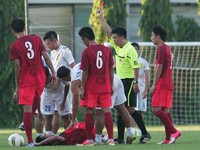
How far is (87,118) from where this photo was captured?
1666 cm

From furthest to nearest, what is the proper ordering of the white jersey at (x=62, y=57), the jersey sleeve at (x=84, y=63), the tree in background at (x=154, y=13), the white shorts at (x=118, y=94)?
the tree in background at (x=154, y=13) → the white jersey at (x=62, y=57) → the white shorts at (x=118, y=94) → the jersey sleeve at (x=84, y=63)

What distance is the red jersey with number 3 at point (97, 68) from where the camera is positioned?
1659 cm

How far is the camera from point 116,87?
56.9 feet

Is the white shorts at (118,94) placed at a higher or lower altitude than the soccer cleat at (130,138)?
higher

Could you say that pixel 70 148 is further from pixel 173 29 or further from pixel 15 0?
pixel 173 29

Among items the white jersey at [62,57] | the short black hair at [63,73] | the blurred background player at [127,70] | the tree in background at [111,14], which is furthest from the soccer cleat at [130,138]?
the tree in background at [111,14]

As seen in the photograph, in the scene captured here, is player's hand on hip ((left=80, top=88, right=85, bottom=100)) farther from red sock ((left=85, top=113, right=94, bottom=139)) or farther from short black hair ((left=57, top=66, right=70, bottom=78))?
short black hair ((left=57, top=66, right=70, bottom=78))

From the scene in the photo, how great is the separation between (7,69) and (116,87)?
13218mm

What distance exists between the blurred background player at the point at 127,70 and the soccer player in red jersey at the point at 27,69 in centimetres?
171

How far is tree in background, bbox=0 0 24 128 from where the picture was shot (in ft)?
98.9

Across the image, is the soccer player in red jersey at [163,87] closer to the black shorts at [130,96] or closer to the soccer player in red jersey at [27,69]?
the black shorts at [130,96]

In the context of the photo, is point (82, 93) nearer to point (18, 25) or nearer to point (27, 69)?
point (27, 69)

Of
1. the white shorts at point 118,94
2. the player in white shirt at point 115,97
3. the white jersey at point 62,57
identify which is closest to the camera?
the player in white shirt at point 115,97

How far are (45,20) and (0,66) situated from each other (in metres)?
9.87
